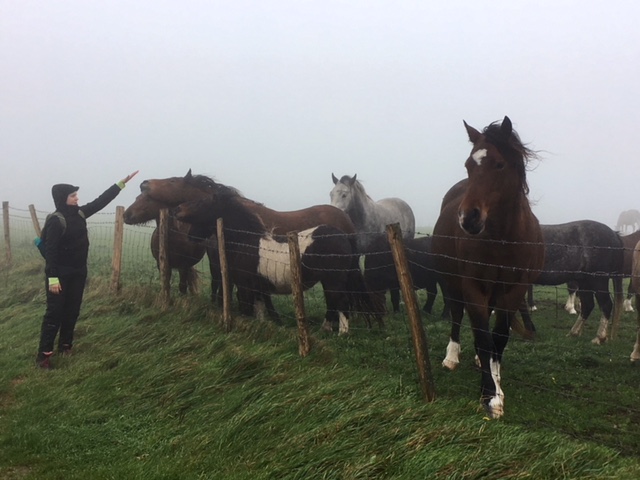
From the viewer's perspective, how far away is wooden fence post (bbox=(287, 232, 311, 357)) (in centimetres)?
562

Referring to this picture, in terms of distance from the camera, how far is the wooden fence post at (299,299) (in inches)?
221

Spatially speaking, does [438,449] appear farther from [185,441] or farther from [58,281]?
[58,281]

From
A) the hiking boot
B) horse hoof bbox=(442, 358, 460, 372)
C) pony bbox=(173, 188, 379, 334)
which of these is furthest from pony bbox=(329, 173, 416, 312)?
the hiking boot

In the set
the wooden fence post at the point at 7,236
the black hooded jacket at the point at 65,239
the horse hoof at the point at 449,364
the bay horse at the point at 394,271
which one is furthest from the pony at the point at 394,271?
the wooden fence post at the point at 7,236

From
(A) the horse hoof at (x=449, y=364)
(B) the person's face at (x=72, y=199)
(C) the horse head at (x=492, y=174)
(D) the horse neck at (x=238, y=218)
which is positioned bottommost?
(A) the horse hoof at (x=449, y=364)

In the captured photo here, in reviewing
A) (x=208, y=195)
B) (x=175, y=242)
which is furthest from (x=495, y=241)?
(x=175, y=242)

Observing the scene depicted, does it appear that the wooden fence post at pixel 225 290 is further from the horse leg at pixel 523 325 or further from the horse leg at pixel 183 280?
the horse leg at pixel 523 325

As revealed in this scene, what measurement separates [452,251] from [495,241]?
0.97 metres

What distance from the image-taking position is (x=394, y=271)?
8500 mm

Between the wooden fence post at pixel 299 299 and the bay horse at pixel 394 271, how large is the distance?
274 centimetres

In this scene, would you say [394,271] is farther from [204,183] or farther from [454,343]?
[204,183]

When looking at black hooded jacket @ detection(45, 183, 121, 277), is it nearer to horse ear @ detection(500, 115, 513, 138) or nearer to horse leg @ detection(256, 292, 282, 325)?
horse leg @ detection(256, 292, 282, 325)

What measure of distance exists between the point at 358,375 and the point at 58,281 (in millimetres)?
4018

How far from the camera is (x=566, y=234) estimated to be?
7949 mm
